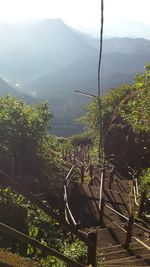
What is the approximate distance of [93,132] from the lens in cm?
3566

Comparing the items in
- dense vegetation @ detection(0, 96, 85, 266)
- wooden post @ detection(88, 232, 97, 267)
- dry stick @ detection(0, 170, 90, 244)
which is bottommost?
wooden post @ detection(88, 232, 97, 267)

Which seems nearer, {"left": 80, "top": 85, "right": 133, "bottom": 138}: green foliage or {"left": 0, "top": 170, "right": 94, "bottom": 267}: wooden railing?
{"left": 0, "top": 170, "right": 94, "bottom": 267}: wooden railing

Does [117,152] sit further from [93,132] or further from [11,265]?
[11,265]

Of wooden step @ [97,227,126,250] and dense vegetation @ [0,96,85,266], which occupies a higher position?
dense vegetation @ [0,96,85,266]

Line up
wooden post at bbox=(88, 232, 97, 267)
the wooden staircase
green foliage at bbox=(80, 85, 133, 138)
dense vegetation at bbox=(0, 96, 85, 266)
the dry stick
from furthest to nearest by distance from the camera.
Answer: green foliage at bbox=(80, 85, 133, 138) → dense vegetation at bbox=(0, 96, 85, 266) → the wooden staircase → wooden post at bbox=(88, 232, 97, 267) → the dry stick

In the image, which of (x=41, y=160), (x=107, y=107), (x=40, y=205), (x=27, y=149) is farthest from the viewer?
(x=107, y=107)

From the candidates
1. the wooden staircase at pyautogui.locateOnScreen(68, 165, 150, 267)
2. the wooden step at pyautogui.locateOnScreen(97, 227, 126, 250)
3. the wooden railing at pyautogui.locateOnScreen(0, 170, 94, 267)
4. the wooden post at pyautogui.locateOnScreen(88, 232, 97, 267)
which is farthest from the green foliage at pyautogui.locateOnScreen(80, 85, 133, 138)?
the wooden railing at pyautogui.locateOnScreen(0, 170, 94, 267)

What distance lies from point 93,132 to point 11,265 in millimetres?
31500

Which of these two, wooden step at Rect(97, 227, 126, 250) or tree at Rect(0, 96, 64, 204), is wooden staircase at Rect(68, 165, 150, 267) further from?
tree at Rect(0, 96, 64, 204)

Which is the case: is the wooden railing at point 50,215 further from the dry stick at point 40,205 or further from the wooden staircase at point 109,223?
the wooden staircase at point 109,223

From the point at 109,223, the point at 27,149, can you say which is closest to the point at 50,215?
the point at 109,223

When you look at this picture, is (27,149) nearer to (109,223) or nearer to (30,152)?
(30,152)

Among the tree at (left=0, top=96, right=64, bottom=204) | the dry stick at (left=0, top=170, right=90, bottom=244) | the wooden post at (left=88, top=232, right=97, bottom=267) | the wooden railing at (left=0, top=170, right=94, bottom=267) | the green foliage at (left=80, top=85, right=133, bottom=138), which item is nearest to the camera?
the wooden railing at (left=0, top=170, right=94, bottom=267)

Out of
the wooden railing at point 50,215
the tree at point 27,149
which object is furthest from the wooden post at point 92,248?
the tree at point 27,149
